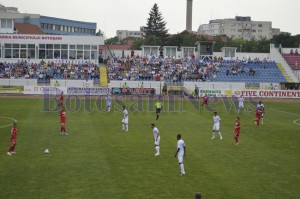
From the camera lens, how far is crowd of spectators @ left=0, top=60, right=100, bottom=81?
6993 centimetres

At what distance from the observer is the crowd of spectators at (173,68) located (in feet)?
237

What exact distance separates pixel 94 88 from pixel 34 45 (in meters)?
21.7

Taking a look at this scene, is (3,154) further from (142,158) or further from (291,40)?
(291,40)

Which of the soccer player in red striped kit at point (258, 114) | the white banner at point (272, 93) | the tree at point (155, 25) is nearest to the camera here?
the soccer player in red striped kit at point (258, 114)

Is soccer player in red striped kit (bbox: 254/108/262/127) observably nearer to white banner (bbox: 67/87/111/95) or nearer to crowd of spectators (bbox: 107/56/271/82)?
white banner (bbox: 67/87/111/95)

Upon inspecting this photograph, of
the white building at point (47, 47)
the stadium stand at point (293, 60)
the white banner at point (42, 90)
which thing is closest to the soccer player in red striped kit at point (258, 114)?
the white banner at point (42, 90)

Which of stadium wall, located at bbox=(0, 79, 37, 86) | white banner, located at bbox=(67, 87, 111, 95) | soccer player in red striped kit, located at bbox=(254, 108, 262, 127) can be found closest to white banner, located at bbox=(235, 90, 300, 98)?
white banner, located at bbox=(67, 87, 111, 95)

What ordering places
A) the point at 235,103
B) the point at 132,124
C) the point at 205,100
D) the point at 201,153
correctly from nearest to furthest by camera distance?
the point at 201,153 < the point at 132,124 < the point at 205,100 < the point at 235,103

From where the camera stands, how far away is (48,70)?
72.9m

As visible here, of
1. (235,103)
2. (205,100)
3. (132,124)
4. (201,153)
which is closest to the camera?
(201,153)

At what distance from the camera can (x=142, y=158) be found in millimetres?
23000

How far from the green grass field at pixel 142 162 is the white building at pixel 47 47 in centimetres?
4315

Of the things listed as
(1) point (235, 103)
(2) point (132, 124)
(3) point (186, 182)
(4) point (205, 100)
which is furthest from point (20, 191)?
(1) point (235, 103)

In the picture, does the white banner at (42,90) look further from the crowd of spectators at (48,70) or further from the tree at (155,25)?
the tree at (155,25)
